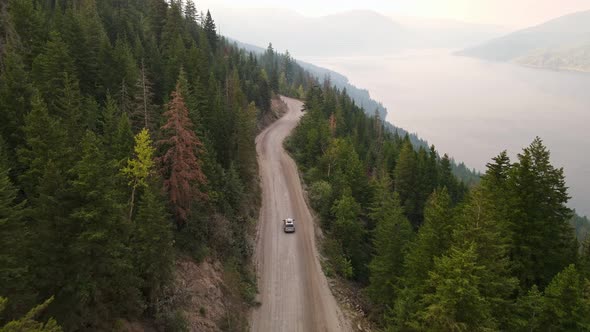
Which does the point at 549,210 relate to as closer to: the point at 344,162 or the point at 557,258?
the point at 557,258

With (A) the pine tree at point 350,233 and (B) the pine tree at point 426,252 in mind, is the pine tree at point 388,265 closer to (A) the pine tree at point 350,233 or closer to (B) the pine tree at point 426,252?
(B) the pine tree at point 426,252

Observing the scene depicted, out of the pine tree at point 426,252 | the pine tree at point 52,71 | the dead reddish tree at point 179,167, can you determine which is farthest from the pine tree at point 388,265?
the pine tree at point 52,71

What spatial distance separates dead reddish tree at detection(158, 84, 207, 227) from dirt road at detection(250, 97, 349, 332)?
34.2ft

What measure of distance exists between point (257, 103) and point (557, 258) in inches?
3111

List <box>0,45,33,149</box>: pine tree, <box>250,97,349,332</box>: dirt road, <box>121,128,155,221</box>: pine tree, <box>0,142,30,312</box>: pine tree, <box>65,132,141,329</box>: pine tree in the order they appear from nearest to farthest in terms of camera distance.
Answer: <box>0,142,30,312</box>: pine tree, <box>65,132,141,329</box>: pine tree, <box>121,128,155,221</box>: pine tree, <box>0,45,33,149</box>: pine tree, <box>250,97,349,332</box>: dirt road

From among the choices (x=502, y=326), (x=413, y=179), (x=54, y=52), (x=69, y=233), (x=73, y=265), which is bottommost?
(x=502, y=326)

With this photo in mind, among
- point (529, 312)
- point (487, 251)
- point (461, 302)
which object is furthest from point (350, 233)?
point (461, 302)

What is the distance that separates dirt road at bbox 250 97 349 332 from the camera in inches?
1198

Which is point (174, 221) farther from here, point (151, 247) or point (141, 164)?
point (151, 247)

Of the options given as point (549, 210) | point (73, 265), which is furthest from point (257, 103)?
point (73, 265)

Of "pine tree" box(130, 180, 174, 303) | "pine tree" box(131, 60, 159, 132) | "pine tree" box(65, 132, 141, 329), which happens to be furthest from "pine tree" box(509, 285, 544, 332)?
"pine tree" box(131, 60, 159, 132)

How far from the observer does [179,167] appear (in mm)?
27781

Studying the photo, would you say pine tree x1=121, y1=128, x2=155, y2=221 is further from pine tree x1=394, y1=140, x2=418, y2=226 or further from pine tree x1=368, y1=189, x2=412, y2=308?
pine tree x1=394, y1=140, x2=418, y2=226

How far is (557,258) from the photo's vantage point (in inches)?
1084
